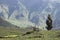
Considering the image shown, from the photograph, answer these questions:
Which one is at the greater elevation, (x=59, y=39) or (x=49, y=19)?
(x=49, y=19)

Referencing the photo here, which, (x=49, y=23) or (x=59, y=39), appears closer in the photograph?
(x=59, y=39)

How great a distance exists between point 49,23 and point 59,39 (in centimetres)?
4253

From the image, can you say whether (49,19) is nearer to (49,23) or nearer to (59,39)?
(49,23)

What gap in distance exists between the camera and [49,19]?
98.7 meters

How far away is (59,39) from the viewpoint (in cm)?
5594

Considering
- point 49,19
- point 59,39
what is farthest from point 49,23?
point 59,39

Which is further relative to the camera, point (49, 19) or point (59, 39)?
point (49, 19)

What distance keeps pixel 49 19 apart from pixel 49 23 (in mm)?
1812

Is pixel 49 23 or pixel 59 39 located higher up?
pixel 49 23

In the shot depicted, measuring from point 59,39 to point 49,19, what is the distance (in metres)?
43.1

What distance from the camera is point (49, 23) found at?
98.3 m
